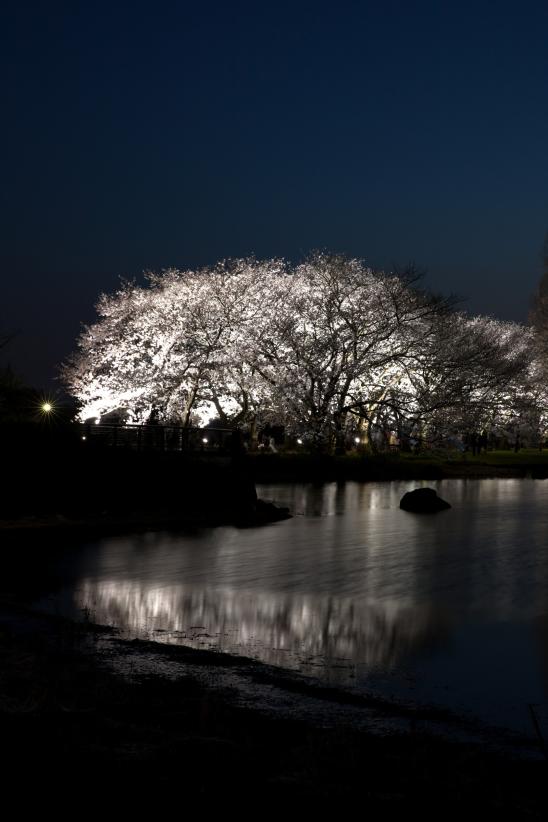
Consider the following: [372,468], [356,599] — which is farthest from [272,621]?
[372,468]

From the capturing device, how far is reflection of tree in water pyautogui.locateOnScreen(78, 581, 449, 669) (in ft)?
35.2

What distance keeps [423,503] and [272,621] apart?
19.9 metres

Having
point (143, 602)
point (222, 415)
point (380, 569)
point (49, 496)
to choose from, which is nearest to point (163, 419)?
point (222, 415)

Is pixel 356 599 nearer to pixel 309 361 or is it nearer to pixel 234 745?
pixel 234 745

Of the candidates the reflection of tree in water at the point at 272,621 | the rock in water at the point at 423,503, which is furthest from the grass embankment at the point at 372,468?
the reflection of tree in water at the point at 272,621

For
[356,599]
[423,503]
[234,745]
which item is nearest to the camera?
[234,745]

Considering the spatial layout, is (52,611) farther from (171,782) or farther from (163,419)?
(163,419)

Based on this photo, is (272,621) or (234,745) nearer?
(234,745)

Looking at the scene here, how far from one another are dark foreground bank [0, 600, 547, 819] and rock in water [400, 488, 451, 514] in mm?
23030

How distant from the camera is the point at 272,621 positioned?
12.5 metres

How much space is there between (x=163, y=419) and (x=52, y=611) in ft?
157

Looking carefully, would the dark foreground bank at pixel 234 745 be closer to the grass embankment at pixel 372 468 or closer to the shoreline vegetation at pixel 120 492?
the shoreline vegetation at pixel 120 492

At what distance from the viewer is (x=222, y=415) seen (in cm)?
5897

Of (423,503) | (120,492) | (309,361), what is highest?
(309,361)
